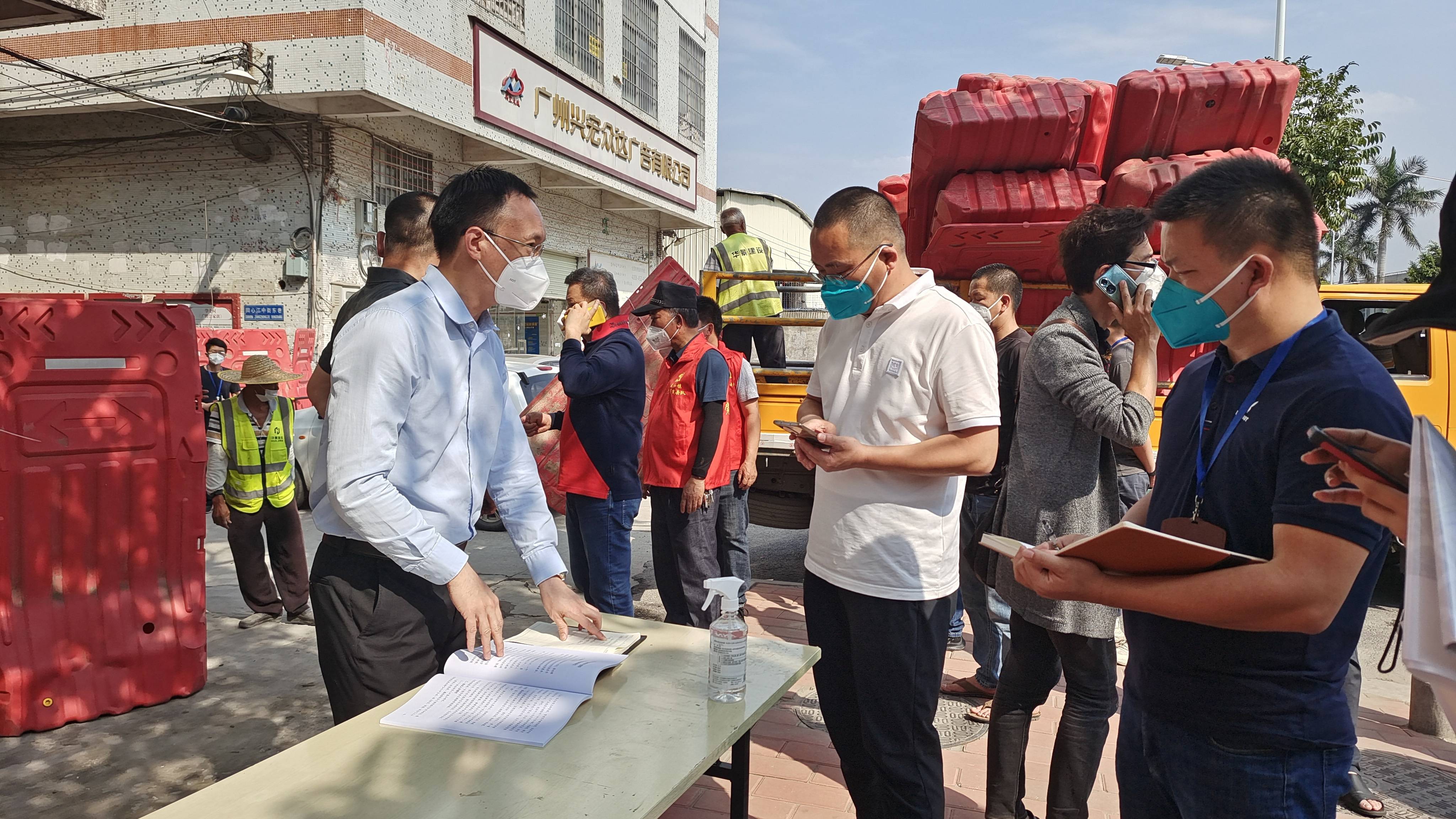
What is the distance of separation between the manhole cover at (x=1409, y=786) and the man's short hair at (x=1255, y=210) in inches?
104

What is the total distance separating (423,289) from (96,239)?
43.6 ft

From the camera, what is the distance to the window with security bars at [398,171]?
12.5 meters

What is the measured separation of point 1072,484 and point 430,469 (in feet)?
6.06

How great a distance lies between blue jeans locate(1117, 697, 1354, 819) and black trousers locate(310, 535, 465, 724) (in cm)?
166

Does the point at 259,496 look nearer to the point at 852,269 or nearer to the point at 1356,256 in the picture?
the point at 852,269

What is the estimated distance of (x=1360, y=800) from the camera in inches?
122

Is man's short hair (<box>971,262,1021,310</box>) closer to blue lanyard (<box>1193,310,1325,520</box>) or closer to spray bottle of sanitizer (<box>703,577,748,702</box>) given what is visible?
blue lanyard (<box>1193,310,1325,520</box>)

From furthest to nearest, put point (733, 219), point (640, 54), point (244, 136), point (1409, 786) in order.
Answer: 1. point (640, 54)
2. point (244, 136)
3. point (733, 219)
4. point (1409, 786)

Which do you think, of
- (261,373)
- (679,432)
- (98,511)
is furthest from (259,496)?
(679,432)

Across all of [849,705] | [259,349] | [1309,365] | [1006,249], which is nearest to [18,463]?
[849,705]

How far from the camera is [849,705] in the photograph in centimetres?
250

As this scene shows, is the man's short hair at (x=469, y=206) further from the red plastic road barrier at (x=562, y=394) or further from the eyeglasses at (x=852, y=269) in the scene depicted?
the red plastic road barrier at (x=562, y=394)

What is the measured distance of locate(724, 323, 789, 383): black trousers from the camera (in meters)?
6.93

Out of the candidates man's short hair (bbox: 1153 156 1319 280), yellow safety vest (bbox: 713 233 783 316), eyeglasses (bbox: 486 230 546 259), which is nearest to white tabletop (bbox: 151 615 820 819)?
eyeglasses (bbox: 486 230 546 259)
